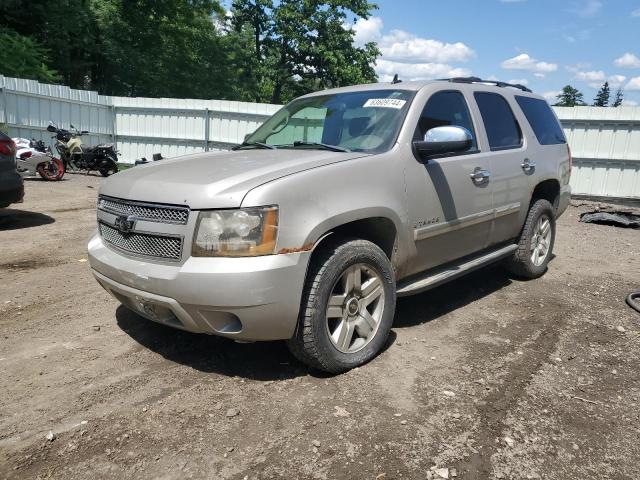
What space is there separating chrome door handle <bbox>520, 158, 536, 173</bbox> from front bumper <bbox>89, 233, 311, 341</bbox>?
9.51ft

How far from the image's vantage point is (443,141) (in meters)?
3.52

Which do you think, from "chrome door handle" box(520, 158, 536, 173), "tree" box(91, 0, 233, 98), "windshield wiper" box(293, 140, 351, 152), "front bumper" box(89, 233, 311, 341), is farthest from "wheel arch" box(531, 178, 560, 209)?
"tree" box(91, 0, 233, 98)

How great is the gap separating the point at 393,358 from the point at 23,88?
1418cm

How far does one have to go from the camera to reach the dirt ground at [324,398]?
239 cm

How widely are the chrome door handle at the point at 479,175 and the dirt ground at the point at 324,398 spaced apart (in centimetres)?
118

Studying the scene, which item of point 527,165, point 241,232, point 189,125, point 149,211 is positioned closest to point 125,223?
point 149,211

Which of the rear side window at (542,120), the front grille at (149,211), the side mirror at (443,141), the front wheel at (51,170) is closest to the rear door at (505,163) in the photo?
the rear side window at (542,120)

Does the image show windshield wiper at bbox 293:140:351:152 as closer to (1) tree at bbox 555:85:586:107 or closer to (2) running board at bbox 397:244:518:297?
(2) running board at bbox 397:244:518:297

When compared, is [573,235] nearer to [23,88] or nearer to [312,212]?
[312,212]

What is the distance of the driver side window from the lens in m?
3.84

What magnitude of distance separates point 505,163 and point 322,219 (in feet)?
7.75

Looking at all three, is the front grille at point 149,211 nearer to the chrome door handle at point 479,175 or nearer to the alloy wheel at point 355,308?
the alloy wheel at point 355,308

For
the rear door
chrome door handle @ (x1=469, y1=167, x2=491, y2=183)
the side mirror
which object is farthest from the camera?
the rear door

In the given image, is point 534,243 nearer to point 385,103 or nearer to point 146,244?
point 385,103
